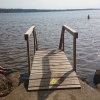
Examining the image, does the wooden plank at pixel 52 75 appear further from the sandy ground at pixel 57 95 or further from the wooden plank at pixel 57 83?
the sandy ground at pixel 57 95

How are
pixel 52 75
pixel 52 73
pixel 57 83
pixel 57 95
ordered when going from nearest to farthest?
pixel 57 95
pixel 57 83
pixel 52 75
pixel 52 73

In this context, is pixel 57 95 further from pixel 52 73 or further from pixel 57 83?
pixel 52 73

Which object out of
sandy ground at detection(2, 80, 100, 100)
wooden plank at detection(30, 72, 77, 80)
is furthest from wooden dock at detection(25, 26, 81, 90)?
sandy ground at detection(2, 80, 100, 100)

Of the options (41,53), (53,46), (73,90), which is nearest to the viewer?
(73,90)

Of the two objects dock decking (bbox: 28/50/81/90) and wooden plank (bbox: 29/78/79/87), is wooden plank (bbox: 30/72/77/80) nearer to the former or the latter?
dock decking (bbox: 28/50/81/90)

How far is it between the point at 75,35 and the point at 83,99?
1967 mm

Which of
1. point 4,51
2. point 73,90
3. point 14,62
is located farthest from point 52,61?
point 4,51

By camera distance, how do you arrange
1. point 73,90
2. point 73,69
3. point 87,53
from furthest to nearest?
point 87,53 → point 73,69 → point 73,90

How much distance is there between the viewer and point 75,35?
19.2 feet

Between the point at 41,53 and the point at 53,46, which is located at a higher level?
the point at 41,53

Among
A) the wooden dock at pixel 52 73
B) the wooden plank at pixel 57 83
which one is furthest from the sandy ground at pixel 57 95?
the wooden plank at pixel 57 83

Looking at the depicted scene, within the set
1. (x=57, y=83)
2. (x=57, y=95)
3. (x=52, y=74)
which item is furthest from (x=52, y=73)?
(x=57, y=95)

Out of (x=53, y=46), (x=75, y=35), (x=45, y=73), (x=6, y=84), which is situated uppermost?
(x=75, y=35)

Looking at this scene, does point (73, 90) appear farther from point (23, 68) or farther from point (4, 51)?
point (4, 51)
